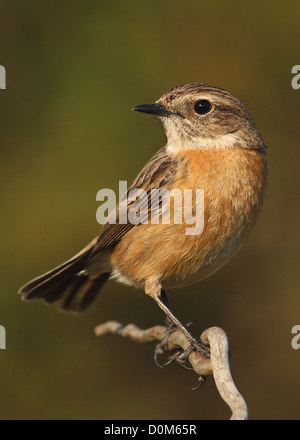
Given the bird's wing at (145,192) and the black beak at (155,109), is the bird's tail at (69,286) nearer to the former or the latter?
the bird's wing at (145,192)

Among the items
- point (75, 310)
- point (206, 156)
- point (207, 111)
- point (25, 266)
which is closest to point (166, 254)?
point (206, 156)

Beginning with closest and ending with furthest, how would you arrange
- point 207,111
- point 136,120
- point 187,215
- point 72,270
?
point 187,215, point 207,111, point 72,270, point 136,120

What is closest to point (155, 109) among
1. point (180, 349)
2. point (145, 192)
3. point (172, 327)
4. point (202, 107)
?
point (202, 107)

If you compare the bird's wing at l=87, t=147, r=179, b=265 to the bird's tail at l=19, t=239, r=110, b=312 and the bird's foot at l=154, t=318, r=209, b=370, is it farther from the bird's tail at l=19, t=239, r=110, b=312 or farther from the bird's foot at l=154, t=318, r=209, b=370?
the bird's foot at l=154, t=318, r=209, b=370

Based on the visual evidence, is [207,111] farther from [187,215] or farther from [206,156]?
[187,215]

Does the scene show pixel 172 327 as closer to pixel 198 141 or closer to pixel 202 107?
pixel 198 141

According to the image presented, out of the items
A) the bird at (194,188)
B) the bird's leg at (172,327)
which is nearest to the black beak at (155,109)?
the bird at (194,188)
